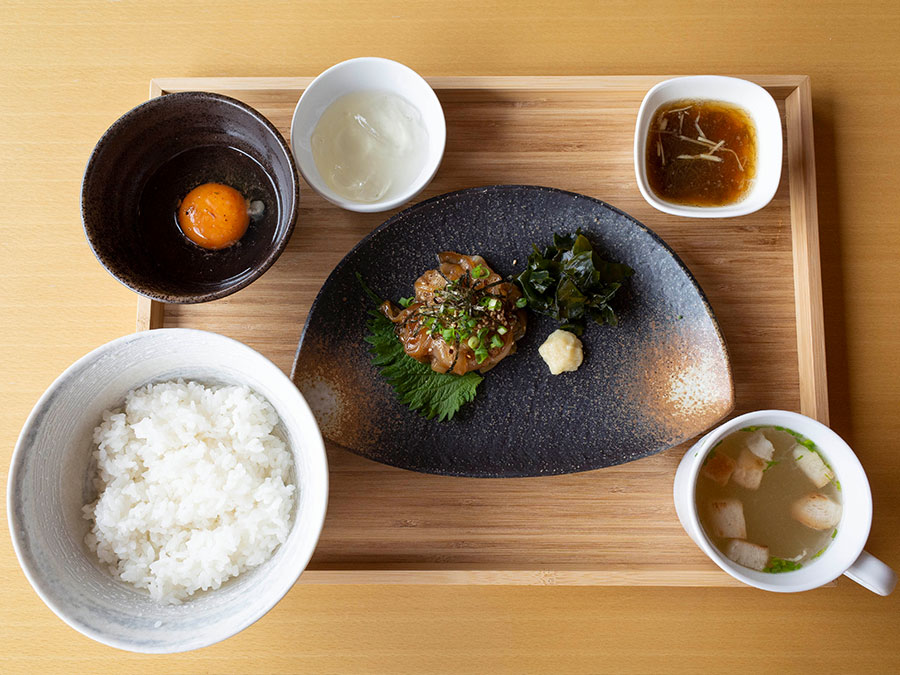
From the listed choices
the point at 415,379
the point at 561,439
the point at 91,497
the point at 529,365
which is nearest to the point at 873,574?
the point at 561,439

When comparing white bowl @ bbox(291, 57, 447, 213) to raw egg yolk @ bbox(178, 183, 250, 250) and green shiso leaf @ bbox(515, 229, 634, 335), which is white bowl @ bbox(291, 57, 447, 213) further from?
green shiso leaf @ bbox(515, 229, 634, 335)

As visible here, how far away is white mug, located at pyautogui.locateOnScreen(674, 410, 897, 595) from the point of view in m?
1.83

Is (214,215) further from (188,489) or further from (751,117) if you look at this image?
(751,117)

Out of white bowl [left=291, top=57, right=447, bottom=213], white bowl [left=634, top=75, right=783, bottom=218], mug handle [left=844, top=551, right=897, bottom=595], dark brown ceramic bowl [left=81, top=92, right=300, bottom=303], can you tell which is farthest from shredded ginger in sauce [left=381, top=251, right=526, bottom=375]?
mug handle [left=844, top=551, right=897, bottom=595]

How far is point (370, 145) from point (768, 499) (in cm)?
174

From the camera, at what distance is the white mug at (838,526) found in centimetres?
183

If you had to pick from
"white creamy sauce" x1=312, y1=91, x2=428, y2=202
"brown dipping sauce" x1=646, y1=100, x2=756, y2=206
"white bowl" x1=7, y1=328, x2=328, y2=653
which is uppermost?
"brown dipping sauce" x1=646, y1=100, x2=756, y2=206

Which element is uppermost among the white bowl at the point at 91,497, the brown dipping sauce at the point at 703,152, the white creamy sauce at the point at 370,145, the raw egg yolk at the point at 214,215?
the brown dipping sauce at the point at 703,152

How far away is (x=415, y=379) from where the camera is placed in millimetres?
2119

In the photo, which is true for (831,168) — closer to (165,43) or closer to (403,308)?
(403,308)

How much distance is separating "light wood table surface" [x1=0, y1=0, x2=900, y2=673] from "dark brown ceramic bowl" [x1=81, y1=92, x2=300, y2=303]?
14.2 inches

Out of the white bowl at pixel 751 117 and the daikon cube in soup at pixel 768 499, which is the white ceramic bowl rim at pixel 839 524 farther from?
the white bowl at pixel 751 117

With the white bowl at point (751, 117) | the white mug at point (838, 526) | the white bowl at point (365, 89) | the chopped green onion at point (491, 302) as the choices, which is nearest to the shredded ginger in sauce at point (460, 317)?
the chopped green onion at point (491, 302)

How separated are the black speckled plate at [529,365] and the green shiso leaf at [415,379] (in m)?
0.04
